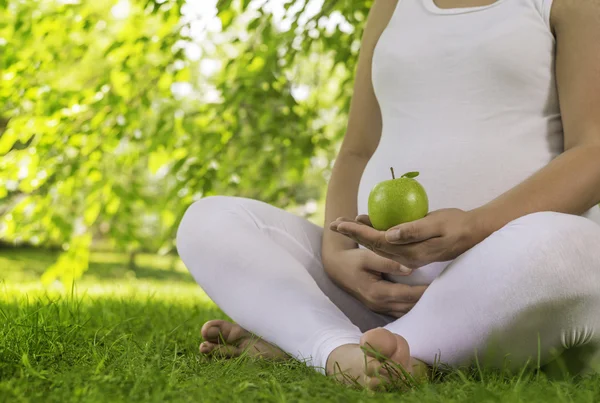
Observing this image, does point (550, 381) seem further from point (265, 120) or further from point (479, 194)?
point (265, 120)

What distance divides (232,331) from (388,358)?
2.49ft

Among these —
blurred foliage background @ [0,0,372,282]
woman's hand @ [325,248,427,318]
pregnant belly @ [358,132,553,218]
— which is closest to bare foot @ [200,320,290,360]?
woman's hand @ [325,248,427,318]

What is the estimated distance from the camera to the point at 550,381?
5.77ft

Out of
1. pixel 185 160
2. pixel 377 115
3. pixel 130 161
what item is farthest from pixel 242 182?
pixel 377 115

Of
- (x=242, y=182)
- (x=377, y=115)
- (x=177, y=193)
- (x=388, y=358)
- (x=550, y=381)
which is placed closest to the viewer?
(x=388, y=358)

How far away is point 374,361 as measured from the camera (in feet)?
5.38

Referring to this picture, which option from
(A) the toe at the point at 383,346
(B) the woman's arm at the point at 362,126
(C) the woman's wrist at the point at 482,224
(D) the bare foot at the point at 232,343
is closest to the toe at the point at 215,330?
(D) the bare foot at the point at 232,343

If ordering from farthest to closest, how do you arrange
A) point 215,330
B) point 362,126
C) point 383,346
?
point 362,126 → point 215,330 → point 383,346

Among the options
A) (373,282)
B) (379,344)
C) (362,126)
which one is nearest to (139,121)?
(362,126)

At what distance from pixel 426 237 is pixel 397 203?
156 mm

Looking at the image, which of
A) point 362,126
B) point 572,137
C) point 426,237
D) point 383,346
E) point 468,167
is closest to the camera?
point 383,346

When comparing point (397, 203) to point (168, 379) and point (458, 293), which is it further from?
point (168, 379)

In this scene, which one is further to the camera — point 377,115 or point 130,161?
point 130,161

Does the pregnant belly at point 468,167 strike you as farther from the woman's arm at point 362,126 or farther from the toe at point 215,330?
the toe at point 215,330
